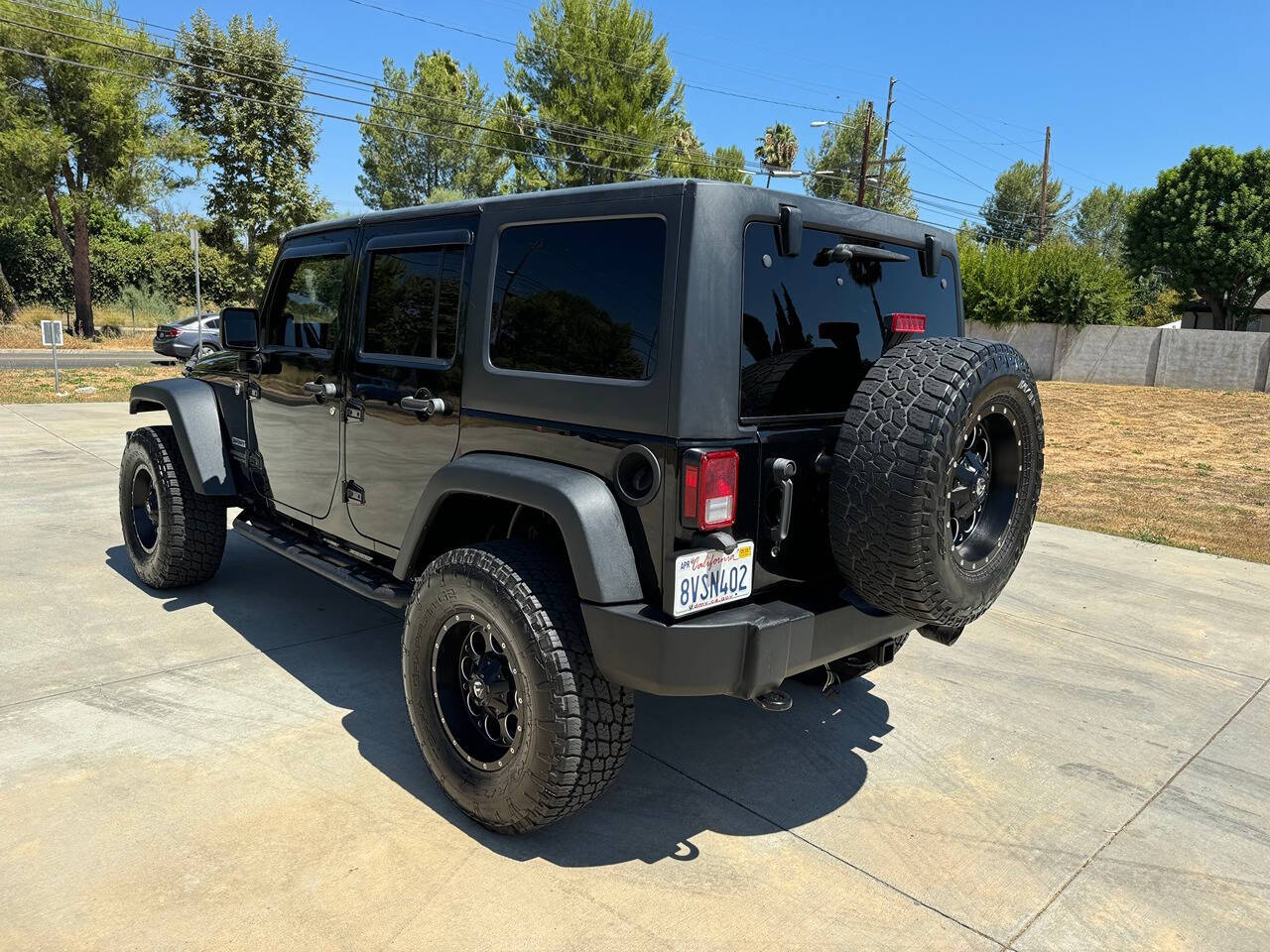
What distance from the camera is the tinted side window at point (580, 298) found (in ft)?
8.29

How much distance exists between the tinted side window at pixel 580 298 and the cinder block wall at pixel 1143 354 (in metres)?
21.0

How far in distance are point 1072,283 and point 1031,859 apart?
25.7 metres

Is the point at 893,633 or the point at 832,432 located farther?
the point at 893,633

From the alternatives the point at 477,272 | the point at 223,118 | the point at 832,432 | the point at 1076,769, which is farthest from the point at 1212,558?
the point at 223,118

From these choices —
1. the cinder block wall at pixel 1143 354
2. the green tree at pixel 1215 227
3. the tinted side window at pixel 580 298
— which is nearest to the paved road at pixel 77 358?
the tinted side window at pixel 580 298

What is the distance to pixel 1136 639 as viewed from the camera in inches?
189

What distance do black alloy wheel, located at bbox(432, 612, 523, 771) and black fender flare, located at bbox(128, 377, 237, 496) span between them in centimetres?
231

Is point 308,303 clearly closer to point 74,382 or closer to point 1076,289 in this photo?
point 74,382

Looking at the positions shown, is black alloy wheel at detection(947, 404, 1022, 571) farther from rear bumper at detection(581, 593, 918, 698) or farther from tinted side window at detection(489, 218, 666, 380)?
tinted side window at detection(489, 218, 666, 380)

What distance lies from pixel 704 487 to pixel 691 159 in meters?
37.6

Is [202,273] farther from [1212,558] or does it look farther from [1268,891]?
[1268,891]

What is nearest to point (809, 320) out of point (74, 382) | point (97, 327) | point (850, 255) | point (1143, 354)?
point (850, 255)

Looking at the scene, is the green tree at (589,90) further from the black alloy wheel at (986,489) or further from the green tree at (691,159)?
the black alloy wheel at (986,489)

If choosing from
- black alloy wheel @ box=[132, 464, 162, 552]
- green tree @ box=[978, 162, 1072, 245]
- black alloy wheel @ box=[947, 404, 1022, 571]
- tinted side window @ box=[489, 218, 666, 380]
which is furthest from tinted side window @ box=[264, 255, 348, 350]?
green tree @ box=[978, 162, 1072, 245]
